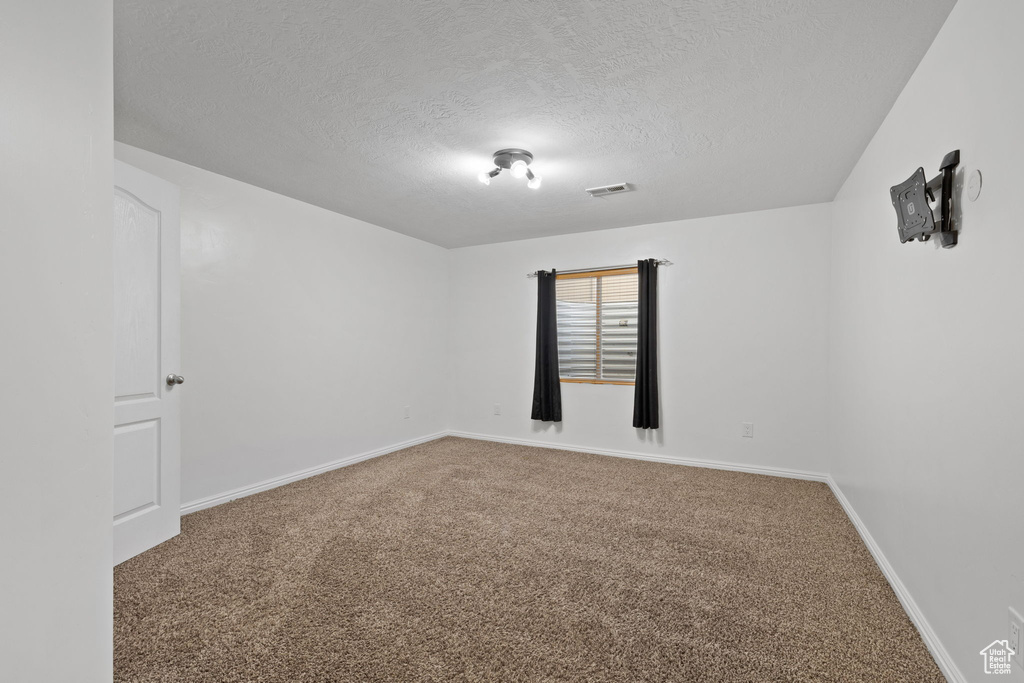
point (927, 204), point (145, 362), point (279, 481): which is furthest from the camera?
point (279, 481)

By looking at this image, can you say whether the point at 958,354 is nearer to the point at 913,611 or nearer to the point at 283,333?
the point at 913,611

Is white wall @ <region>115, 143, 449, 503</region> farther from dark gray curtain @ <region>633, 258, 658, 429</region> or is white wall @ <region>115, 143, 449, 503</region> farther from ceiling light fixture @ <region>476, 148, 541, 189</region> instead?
dark gray curtain @ <region>633, 258, 658, 429</region>

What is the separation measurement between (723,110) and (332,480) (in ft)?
12.3

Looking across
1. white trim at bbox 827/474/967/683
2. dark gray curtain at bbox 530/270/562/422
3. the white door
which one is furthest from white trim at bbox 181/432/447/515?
white trim at bbox 827/474/967/683

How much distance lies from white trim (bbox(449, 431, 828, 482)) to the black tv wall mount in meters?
2.63

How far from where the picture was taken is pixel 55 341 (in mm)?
826

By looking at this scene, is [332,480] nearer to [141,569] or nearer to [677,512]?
[141,569]

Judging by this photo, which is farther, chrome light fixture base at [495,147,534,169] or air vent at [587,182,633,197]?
air vent at [587,182,633,197]

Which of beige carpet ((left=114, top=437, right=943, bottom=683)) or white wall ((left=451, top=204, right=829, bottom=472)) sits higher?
white wall ((left=451, top=204, right=829, bottom=472))

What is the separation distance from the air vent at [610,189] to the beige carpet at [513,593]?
92.2 inches

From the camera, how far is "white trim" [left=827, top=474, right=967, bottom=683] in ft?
5.10

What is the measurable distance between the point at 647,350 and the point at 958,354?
285 centimetres

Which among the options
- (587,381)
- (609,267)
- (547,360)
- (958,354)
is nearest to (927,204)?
(958,354)

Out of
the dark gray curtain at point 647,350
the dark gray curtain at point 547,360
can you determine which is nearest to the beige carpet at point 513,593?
the dark gray curtain at point 647,350
